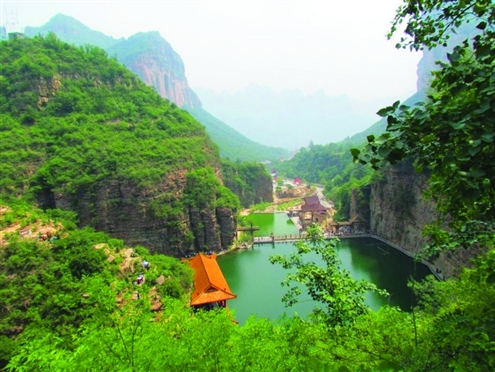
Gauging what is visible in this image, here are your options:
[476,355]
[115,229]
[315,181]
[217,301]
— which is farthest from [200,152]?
[315,181]

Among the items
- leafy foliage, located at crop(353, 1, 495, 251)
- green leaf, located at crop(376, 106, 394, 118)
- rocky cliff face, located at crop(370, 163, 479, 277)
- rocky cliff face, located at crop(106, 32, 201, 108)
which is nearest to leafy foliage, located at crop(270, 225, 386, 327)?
leafy foliage, located at crop(353, 1, 495, 251)

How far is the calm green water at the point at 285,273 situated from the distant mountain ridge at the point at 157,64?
80.6 m

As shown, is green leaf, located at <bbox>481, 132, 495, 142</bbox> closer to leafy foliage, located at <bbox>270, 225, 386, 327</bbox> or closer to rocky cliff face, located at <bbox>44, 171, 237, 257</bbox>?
leafy foliage, located at <bbox>270, 225, 386, 327</bbox>

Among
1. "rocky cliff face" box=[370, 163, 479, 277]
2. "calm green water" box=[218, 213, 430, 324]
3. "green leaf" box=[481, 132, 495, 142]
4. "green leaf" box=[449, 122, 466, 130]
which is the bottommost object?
"calm green water" box=[218, 213, 430, 324]

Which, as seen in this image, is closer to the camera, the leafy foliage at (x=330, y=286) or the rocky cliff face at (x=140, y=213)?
the leafy foliage at (x=330, y=286)

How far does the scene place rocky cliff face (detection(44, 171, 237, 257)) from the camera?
27766mm

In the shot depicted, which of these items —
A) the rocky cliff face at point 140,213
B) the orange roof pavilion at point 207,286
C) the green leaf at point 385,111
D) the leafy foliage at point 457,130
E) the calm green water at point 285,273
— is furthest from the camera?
the rocky cliff face at point 140,213

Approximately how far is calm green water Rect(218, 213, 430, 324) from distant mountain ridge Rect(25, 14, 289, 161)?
8059cm

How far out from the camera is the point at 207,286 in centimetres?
1833

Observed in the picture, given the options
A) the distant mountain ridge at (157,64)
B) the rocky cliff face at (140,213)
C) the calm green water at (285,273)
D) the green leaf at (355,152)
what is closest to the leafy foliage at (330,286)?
the green leaf at (355,152)

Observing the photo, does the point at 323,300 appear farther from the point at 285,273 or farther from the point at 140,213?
the point at 140,213

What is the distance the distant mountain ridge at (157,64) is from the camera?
125000 mm

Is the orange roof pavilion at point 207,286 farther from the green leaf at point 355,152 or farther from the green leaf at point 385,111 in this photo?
the green leaf at point 385,111

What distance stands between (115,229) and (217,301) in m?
14.7
